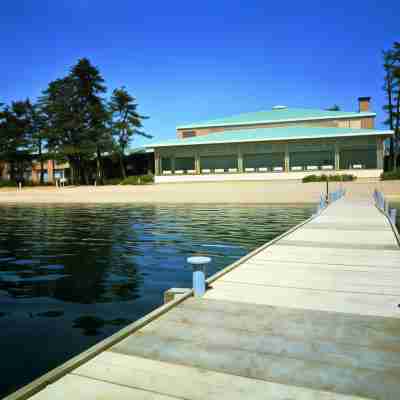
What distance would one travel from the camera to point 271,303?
18.5 feet

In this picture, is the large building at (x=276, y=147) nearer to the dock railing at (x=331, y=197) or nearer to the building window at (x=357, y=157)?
the building window at (x=357, y=157)

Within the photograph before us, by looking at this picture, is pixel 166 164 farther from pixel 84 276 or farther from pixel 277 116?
Answer: pixel 84 276

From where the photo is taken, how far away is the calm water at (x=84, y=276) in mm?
5477

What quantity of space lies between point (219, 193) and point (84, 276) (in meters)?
26.5

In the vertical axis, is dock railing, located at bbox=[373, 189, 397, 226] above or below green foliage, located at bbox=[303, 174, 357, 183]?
below

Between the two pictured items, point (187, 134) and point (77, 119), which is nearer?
point (187, 134)

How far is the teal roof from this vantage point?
4053 centimetres

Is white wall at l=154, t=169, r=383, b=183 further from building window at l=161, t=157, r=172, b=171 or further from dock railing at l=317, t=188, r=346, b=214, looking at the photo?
dock railing at l=317, t=188, r=346, b=214

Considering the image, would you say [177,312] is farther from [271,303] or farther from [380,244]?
[380,244]

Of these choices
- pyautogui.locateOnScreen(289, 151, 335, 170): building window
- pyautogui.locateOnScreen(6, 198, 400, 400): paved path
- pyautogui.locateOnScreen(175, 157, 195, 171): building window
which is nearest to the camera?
pyautogui.locateOnScreen(6, 198, 400, 400): paved path

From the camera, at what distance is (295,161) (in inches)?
1845

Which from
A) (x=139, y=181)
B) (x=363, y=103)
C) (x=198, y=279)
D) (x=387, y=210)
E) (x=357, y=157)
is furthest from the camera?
(x=363, y=103)

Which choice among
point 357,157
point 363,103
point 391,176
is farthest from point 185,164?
point 391,176

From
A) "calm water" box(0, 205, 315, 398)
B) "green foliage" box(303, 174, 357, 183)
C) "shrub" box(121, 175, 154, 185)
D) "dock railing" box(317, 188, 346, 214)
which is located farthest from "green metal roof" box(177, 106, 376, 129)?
"calm water" box(0, 205, 315, 398)
